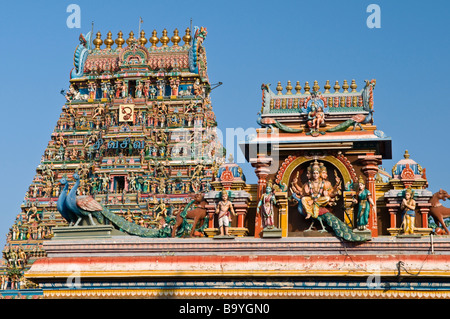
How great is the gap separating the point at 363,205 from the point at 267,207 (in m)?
3.41

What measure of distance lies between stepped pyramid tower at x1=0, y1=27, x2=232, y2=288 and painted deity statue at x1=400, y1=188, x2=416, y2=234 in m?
34.3

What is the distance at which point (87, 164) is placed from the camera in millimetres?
73562

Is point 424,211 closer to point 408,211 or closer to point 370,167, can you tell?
point 408,211

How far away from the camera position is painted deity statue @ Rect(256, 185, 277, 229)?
3272 centimetres

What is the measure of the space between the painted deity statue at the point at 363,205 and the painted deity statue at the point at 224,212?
4552 mm

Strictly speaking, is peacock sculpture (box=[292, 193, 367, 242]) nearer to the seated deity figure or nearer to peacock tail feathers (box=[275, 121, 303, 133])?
the seated deity figure

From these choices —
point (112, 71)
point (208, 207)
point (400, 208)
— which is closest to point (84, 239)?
point (208, 207)

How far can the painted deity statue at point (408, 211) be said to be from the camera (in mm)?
32094

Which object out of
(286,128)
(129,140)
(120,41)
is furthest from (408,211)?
(120,41)

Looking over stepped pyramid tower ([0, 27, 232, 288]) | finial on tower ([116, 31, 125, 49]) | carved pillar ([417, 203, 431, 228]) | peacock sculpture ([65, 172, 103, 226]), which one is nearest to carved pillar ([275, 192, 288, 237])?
carved pillar ([417, 203, 431, 228])

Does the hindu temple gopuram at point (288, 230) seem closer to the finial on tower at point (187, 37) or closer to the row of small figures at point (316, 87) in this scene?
the row of small figures at point (316, 87)

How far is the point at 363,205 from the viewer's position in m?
32.4

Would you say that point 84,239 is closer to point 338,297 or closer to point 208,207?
point 208,207

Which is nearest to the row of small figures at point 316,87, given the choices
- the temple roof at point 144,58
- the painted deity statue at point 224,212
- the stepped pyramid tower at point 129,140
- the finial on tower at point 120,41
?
the painted deity statue at point 224,212
